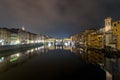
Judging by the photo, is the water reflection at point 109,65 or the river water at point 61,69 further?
the river water at point 61,69

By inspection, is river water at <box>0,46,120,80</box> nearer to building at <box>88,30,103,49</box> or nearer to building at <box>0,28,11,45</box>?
building at <box>88,30,103,49</box>

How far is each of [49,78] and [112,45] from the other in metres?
32.3

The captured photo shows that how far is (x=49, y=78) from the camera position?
22.3m

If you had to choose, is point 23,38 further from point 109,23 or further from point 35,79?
point 35,79

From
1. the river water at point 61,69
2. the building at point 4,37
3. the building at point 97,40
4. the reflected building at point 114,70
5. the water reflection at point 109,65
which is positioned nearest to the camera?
the reflected building at point 114,70

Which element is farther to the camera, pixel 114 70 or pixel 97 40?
pixel 97 40

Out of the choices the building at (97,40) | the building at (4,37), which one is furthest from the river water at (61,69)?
the building at (4,37)

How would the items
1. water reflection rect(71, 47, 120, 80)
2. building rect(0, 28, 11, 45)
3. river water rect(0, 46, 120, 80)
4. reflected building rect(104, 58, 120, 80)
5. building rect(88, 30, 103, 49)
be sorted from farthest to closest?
building rect(0, 28, 11, 45) < building rect(88, 30, 103, 49) < river water rect(0, 46, 120, 80) < water reflection rect(71, 47, 120, 80) < reflected building rect(104, 58, 120, 80)

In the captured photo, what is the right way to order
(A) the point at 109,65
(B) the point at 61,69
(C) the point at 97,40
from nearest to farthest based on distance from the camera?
1. (B) the point at 61,69
2. (A) the point at 109,65
3. (C) the point at 97,40

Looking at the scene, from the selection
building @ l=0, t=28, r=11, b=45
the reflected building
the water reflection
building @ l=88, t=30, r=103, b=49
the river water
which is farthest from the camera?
building @ l=0, t=28, r=11, b=45

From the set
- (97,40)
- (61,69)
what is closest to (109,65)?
(61,69)

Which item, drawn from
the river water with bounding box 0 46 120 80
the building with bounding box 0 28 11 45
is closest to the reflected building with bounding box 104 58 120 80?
the river water with bounding box 0 46 120 80

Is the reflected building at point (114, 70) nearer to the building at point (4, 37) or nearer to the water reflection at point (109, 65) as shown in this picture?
the water reflection at point (109, 65)

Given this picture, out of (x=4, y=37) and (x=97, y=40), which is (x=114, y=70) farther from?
(x=4, y=37)
